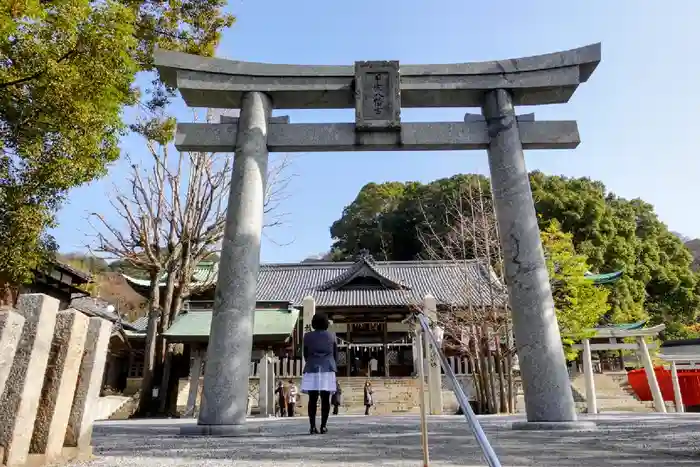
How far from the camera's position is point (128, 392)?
2617 centimetres

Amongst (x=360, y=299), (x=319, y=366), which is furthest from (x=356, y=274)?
(x=319, y=366)

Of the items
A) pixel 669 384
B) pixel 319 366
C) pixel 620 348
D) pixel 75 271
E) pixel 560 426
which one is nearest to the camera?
pixel 560 426

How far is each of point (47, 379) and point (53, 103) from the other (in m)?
5.92

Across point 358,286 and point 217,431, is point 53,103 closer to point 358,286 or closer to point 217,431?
point 217,431

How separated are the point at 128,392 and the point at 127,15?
885 inches

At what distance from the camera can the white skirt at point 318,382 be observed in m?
5.97

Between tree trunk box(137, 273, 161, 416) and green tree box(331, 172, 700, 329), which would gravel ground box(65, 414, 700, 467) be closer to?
tree trunk box(137, 273, 161, 416)

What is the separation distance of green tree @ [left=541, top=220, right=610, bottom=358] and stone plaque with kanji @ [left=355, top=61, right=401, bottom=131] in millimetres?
12380

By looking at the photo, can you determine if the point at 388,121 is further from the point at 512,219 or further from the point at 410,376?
the point at 410,376

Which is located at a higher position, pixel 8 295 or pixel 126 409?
pixel 8 295

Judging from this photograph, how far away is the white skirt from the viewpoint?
597 cm

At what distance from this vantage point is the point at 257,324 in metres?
17.5

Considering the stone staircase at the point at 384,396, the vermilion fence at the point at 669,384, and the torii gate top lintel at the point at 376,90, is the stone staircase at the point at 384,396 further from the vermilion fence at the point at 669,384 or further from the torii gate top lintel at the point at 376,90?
the torii gate top lintel at the point at 376,90

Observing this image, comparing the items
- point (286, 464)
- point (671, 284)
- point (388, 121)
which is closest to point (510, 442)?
point (286, 464)
